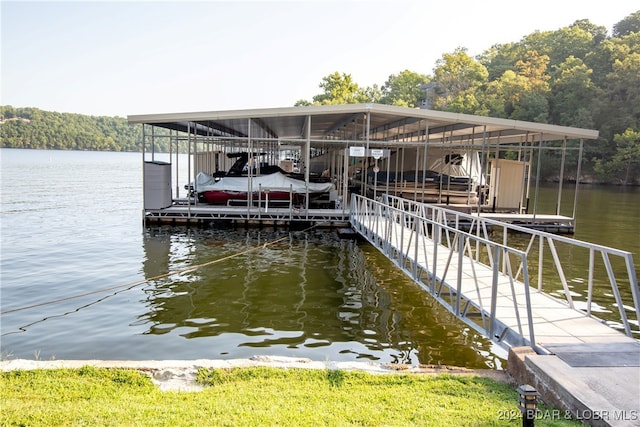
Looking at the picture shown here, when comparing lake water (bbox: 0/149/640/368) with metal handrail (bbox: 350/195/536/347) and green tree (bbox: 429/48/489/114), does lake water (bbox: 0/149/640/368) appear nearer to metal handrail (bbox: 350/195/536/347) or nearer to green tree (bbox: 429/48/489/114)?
metal handrail (bbox: 350/195/536/347)

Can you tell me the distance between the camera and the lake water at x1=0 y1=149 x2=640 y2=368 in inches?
263

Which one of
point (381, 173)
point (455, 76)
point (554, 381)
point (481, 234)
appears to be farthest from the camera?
point (455, 76)

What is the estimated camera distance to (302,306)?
8539mm

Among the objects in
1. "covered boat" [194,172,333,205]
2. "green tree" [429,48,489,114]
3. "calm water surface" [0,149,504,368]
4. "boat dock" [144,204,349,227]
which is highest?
"green tree" [429,48,489,114]

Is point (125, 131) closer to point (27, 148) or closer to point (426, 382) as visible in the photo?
point (27, 148)

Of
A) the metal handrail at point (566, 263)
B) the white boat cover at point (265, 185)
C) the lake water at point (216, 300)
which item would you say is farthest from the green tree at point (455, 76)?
the lake water at point (216, 300)

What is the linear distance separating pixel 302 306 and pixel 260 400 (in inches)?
174

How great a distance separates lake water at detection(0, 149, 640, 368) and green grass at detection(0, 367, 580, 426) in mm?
1399

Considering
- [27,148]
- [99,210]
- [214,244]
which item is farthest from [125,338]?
[27,148]

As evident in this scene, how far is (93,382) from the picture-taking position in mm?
4547

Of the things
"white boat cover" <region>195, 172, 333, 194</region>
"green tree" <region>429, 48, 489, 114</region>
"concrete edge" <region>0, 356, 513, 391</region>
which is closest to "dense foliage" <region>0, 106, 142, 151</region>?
"green tree" <region>429, 48, 489, 114</region>

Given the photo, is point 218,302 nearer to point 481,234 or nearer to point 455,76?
point 481,234

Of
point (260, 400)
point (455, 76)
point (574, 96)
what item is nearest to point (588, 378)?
point (260, 400)

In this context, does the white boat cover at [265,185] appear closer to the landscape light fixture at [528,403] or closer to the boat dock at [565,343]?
the boat dock at [565,343]
